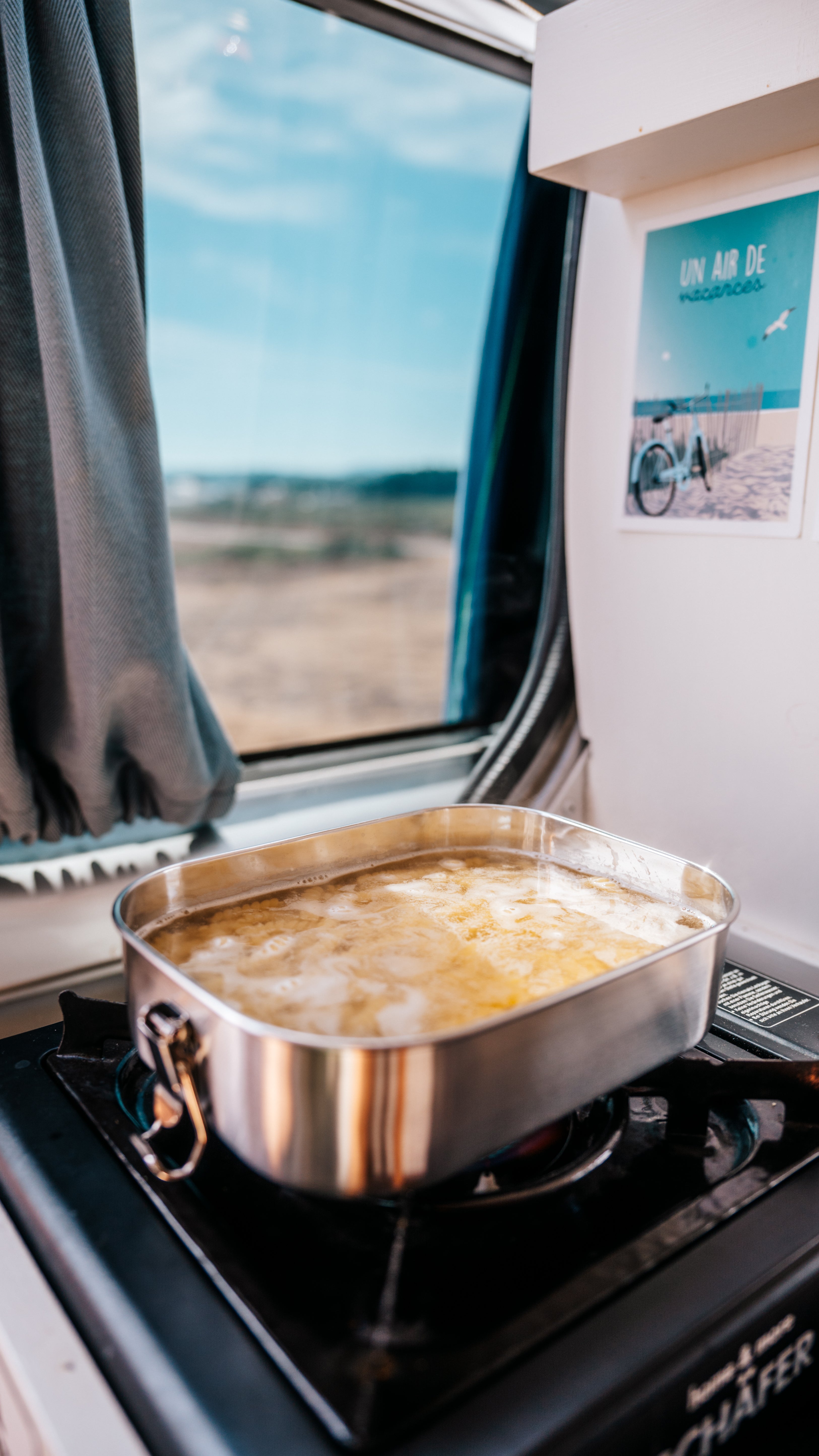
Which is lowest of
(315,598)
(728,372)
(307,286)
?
(315,598)

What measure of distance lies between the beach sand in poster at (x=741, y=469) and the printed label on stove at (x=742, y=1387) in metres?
0.83

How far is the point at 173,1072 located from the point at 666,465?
0.98 metres

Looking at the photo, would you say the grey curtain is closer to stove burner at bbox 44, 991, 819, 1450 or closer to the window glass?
the window glass

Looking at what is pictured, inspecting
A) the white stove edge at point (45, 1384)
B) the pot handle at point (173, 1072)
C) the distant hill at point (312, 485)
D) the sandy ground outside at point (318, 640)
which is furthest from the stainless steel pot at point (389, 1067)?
the distant hill at point (312, 485)

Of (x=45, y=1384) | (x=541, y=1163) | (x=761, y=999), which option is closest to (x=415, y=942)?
(x=541, y=1163)

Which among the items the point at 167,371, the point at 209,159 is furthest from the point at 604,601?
the point at 209,159

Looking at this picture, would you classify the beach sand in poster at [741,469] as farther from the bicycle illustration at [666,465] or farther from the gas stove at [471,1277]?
the gas stove at [471,1277]

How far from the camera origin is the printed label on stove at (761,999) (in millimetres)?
928

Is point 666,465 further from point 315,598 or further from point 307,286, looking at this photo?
point 315,598

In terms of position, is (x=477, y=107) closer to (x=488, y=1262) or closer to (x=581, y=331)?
(x=581, y=331)

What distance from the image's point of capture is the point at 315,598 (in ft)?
9.30

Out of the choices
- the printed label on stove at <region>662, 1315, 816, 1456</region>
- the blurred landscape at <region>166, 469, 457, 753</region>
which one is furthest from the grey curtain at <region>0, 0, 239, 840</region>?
the printed label on stove at <region>662, 1315, 816, 1456</region>

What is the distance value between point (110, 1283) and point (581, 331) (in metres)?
1.28

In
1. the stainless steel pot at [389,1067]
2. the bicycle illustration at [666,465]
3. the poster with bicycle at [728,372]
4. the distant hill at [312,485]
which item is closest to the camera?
the stainless steel pot at [389,1067]
